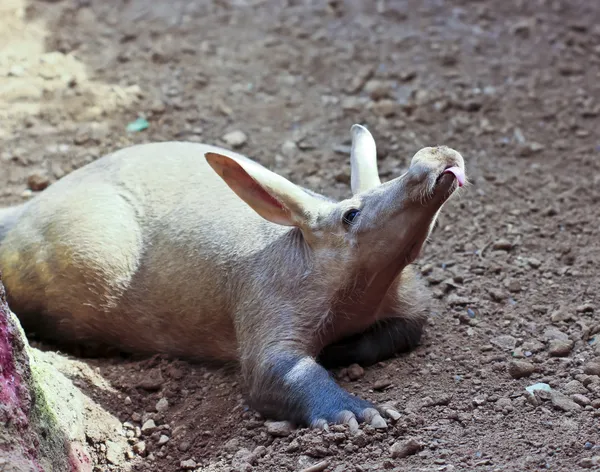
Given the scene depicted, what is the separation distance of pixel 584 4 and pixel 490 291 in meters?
4.99

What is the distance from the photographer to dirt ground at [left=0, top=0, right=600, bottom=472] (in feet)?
15.9

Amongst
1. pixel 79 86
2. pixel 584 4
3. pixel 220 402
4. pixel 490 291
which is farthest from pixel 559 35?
pixel 220 402

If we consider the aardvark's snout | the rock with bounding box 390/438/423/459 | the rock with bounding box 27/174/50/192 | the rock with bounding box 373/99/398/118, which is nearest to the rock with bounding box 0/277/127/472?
the rock with bounding box 390/438/423/459

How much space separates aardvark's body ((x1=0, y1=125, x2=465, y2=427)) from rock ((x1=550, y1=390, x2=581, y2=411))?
0.96 metres

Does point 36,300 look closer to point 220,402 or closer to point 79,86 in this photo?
point 220,402

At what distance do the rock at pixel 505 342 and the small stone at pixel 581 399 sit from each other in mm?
735

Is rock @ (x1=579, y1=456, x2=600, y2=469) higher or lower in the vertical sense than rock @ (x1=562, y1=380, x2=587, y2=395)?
higher

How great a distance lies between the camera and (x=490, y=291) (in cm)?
622

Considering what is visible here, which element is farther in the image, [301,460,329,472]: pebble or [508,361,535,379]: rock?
[508,361,535,379]: rock

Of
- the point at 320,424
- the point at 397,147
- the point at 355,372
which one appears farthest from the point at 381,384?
the point at 397,147

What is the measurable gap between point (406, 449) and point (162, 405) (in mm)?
1705

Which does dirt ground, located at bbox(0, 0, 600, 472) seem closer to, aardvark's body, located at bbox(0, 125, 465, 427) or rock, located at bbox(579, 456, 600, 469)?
rock, located at bbox(579, 456, 600, 469)

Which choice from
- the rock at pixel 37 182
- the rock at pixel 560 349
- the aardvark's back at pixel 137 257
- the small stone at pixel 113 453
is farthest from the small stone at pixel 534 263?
the rock at pixel 37 182

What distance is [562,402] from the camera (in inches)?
190
